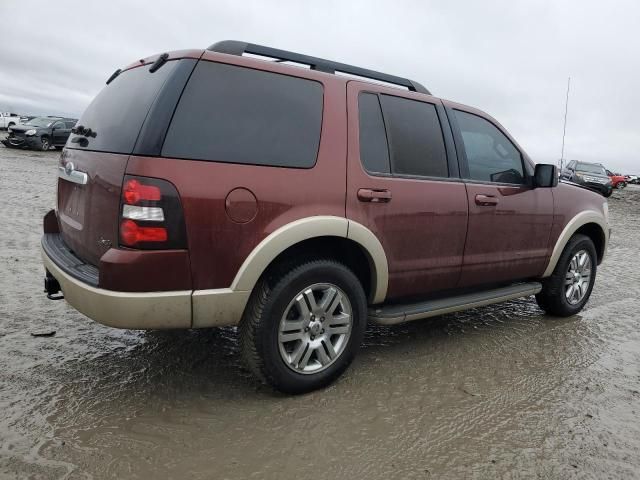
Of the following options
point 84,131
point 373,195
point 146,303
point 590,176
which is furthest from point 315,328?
point 590,176

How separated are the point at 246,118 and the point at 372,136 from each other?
878 mm

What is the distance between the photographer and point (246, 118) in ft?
8.87

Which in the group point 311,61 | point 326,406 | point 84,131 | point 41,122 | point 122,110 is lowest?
point 326,406

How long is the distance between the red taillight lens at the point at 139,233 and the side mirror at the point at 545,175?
304 centimetres

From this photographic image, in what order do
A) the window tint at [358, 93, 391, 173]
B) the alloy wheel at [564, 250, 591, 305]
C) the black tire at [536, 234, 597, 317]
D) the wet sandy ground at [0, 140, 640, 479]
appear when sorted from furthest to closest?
the alloy wheel at [564, 250, 591, 305] < the black tire at [536, 234, 597, 317] < the window tint at [358, 93, 391, 173] < the wet sandy ground at [0, 140, 640, 479]

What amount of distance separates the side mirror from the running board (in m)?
0.85

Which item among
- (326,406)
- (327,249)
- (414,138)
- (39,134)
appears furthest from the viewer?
(39,134)

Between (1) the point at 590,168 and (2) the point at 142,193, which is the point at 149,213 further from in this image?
(1) the point at 590,168

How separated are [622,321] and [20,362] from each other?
16.0 ft

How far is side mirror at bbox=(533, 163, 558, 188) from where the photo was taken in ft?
13.5

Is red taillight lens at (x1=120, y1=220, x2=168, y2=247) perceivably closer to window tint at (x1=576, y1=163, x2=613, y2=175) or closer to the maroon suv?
the maroon suv

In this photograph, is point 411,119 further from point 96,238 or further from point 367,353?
point 96,238

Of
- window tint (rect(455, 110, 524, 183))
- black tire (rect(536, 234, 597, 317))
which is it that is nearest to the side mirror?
window tint (rect(455, 110, 524, 183))

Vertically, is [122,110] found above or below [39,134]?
below
